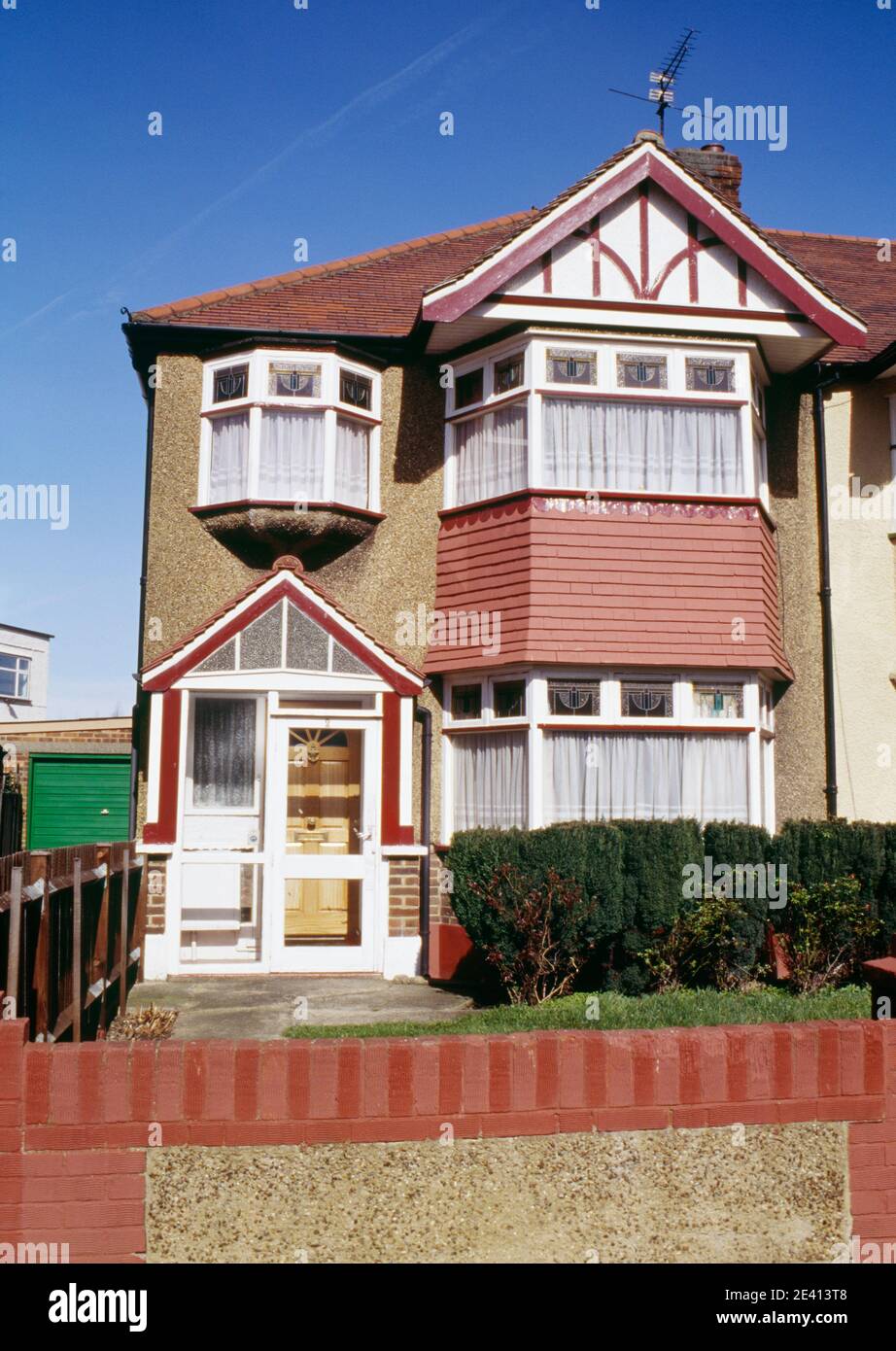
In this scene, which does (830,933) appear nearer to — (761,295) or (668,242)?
(761,295)

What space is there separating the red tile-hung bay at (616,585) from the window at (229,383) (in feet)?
9.76

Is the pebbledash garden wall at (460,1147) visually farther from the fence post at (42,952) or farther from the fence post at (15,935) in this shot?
the fence post at (42,952)

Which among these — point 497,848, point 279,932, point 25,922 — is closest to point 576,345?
point 497,848

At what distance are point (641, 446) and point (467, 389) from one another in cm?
205

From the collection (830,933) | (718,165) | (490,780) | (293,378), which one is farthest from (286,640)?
(718,165)

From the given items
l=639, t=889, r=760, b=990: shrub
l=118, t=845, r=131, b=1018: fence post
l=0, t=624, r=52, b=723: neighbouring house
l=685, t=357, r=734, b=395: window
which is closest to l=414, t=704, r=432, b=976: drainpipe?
l=639, t=889, r=760, b=990: shrub

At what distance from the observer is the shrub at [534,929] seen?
28.3 feet

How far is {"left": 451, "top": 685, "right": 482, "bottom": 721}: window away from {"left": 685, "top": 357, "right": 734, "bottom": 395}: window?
12.7ft

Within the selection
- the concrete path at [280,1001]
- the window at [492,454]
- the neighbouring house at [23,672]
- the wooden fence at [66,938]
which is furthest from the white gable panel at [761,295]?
the neighbouring house at [23,672]

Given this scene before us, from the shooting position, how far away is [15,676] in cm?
4609

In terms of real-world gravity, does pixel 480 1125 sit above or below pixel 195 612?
below
